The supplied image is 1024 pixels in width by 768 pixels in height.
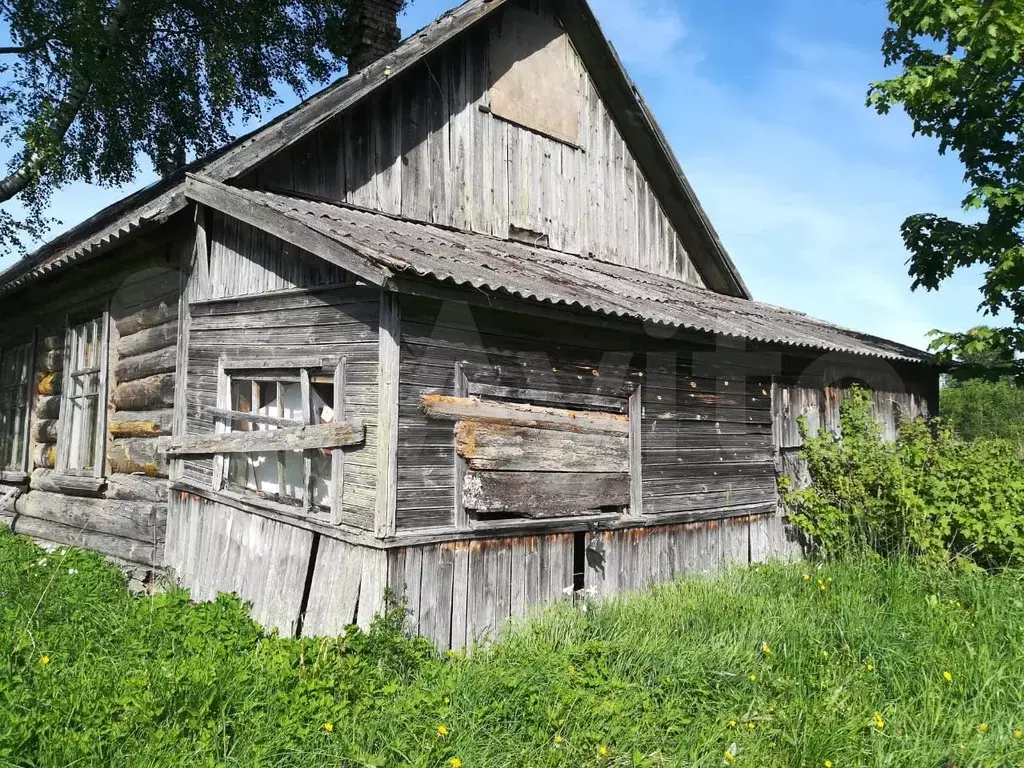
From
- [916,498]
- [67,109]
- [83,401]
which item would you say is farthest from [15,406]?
[916,498]

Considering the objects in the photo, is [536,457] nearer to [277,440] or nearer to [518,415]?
[518,415]

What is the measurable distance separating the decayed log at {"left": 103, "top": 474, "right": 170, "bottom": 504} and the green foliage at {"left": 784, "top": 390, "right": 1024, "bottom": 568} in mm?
6564

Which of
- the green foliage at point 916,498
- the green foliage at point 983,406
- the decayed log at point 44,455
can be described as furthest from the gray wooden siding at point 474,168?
the green foliage at point 983,406

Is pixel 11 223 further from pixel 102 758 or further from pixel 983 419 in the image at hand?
pixel 983 419

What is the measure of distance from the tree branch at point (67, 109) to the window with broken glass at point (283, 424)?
32.0ft

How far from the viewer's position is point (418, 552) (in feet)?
16.8

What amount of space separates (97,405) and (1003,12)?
11.2 meters

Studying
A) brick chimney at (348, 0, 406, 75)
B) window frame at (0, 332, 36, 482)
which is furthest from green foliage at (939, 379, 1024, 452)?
window frame at (0, 332, 36, 482)

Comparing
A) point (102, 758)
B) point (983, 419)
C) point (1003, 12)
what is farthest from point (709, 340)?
point (983, 419)

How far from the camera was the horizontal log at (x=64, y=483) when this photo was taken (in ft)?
26.2

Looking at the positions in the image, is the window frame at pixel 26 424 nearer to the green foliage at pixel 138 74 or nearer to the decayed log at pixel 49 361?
the decayed log at pixel 49 361

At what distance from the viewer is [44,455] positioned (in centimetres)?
926

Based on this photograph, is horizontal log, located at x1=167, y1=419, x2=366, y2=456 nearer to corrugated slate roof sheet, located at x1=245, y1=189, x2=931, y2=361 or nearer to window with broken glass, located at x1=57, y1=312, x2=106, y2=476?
corrugated slate roof sheet, located at x1=245, y1=189, x2=931, y2=361

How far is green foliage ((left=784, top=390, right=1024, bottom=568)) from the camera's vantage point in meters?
6.80
